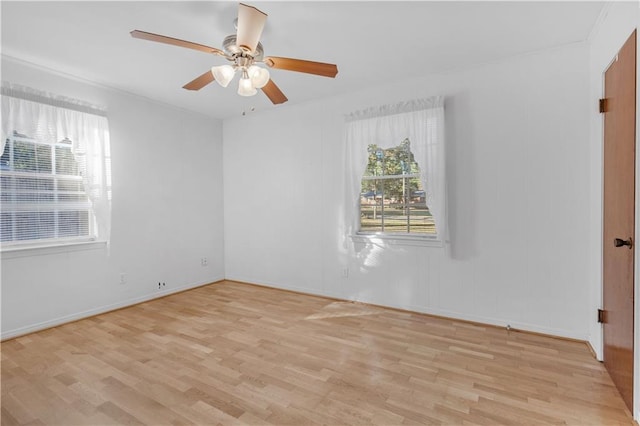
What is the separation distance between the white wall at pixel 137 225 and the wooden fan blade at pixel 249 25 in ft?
8.59

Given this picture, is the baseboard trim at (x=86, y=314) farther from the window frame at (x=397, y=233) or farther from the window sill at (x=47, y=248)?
the window frame at (x=397, y=233)

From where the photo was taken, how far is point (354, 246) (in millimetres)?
4004

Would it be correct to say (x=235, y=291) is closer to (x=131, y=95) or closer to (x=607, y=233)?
(x=131, y=95)

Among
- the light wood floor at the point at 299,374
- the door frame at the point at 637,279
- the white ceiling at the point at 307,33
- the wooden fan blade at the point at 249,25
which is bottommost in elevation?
the light wood floor at the point at 299,374

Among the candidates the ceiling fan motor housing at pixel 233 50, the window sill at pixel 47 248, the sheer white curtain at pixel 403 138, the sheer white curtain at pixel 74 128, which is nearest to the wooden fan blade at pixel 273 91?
the ceiling fan motor housing at pixel 233 50

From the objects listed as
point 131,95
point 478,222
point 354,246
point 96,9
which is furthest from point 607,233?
point 131,95

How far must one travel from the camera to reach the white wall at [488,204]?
2818 mm

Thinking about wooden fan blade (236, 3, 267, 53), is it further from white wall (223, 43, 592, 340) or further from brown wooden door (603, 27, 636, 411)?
brown wooden door (603, 27, 636, 411)

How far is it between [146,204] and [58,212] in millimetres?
950

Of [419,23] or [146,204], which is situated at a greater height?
[419,23]

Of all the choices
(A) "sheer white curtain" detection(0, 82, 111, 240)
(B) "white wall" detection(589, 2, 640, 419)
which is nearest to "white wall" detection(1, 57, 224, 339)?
(A) "sheer white curtain" detection(0, 82, 111, 240)

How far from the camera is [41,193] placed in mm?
3203

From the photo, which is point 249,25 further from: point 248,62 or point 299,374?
point 299,374

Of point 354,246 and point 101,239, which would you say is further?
point 354,246
